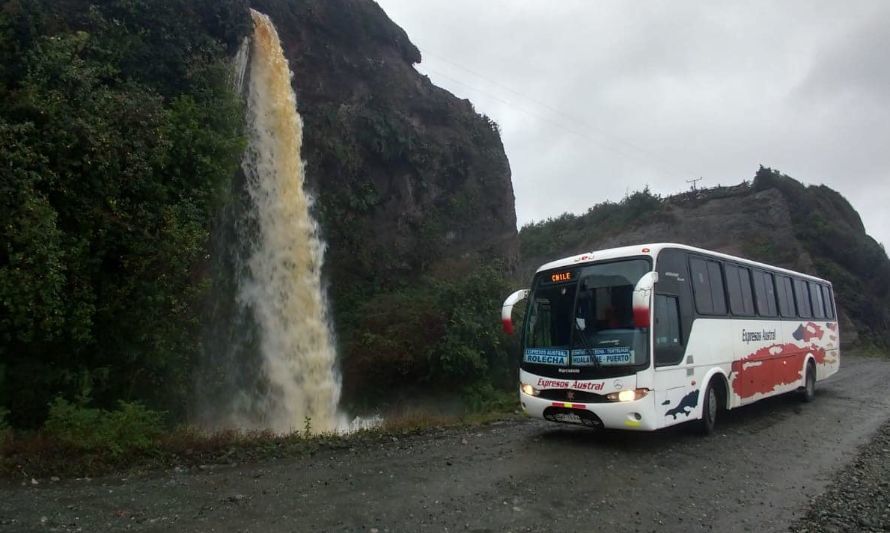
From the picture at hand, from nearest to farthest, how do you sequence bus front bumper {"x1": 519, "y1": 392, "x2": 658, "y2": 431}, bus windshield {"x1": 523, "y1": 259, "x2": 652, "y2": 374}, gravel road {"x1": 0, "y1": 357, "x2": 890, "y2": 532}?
1. gravel road {"x1": 0, "y1": 357, "x2": 890, "y2": 532}
2. bus front bumper {"x1": 519, "y1": 392, "x2": 658, "y2": 431}
3. bus windshield {"x1": 523, "y1": 259, "x2": 652, "y2": 374}

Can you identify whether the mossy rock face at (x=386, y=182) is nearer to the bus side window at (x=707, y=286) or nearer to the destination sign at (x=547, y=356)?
the destination sign at (x=547, y=356)

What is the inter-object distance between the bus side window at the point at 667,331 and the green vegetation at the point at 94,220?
317 inches

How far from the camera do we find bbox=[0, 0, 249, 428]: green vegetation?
10359mm

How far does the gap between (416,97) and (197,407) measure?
16.7 meters

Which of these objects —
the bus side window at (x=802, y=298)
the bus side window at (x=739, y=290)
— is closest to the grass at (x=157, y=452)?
the bus side window at (x=739, y=290)

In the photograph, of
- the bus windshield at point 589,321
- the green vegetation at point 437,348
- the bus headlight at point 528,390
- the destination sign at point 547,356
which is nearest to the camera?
the bus windshield at point 589,321

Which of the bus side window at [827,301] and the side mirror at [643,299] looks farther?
the bus side window at [827,301]

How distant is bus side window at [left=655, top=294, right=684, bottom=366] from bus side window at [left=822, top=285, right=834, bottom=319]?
10.8 meters

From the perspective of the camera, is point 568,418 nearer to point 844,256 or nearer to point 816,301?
point 816,301

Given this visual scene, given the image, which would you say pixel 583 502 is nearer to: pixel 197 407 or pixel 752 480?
pixel 752 480

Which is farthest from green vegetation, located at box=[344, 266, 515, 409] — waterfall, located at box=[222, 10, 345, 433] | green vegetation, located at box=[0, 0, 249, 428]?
green vegetation, located at box=[0, 0, 249, 428]

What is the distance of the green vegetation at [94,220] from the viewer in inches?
408

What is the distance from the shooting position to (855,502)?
7.07 meters

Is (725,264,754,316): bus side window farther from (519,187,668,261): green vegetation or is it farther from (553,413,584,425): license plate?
(519,187,668,261): green vegetation
